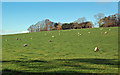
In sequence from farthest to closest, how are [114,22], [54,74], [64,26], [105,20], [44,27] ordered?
[64,26] < [44,27] < [105,20] < [114,22] < [54,74]

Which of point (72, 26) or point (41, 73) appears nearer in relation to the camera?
point (41, 73)

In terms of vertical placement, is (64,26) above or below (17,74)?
above

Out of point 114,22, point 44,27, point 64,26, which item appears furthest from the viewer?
point 64,26

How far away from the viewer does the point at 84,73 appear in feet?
20.5

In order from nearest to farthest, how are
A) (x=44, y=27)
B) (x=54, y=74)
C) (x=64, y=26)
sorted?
(x=54, y=74), (x=44, y=27), (x=64, y=26)

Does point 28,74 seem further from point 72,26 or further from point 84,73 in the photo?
point 72,26

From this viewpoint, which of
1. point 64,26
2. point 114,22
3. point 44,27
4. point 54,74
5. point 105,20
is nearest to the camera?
point 54,74

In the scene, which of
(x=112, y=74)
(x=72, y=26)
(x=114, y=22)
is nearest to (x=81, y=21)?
(x=72, y=26)

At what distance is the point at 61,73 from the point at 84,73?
4.00ft

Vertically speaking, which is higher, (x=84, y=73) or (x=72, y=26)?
(x=72, y=26)

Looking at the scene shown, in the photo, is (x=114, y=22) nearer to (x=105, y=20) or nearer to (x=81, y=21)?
(x=105, y=20)

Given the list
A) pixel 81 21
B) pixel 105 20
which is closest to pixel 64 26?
pixel 81 21

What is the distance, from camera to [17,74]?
616 cm

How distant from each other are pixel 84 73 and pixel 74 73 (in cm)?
54
